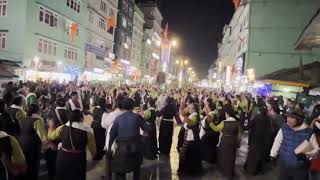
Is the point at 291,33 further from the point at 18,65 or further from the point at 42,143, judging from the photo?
the point at 42,143

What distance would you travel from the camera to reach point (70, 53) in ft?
159

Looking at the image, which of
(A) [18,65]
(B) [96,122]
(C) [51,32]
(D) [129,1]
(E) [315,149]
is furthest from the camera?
(D) [129,1]

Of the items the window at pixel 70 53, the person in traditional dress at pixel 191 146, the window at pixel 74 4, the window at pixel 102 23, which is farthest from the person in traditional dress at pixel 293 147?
the window at pixel 102 23

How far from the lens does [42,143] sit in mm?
8578

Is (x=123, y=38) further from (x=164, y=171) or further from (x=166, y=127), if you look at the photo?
(x=164, y=171)

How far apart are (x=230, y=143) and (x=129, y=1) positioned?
7361 cm

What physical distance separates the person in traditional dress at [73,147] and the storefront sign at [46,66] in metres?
32.7

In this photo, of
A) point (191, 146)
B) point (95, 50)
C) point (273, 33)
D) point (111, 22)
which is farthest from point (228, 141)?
point (111, 22)

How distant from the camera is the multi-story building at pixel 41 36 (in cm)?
3709

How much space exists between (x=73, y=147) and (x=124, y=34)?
73.5 metres

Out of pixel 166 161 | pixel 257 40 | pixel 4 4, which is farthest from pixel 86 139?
pixel 257 40

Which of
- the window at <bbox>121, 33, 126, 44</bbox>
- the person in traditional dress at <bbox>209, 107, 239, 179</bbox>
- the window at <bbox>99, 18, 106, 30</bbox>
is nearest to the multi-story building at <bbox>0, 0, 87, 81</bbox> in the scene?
the window at <bbox>99, 18, 106, 30</bbox>

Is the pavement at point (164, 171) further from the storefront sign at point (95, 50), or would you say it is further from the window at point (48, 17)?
the storefront sign at point (95, 50)

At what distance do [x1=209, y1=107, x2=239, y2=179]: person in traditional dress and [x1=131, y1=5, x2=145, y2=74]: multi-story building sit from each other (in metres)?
77.8
